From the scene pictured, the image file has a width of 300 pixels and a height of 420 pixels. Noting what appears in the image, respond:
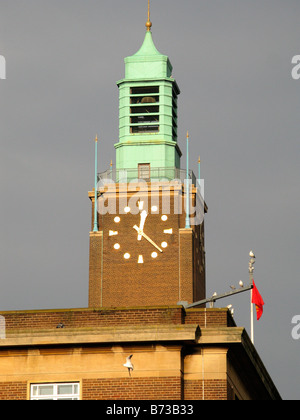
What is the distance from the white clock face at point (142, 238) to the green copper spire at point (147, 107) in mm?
6436

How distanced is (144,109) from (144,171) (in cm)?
630

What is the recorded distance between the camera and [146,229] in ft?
311

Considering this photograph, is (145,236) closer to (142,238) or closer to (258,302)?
(142,238)

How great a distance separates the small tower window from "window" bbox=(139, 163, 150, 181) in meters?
3.79

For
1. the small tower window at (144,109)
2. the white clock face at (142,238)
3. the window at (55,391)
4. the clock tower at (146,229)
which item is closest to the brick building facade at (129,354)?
the window at (55,391)

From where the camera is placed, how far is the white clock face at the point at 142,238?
94.4 meters

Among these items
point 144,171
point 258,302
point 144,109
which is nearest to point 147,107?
point 144,109

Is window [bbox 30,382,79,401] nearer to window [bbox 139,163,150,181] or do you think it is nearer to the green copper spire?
window [bbox 139,163,150,181]

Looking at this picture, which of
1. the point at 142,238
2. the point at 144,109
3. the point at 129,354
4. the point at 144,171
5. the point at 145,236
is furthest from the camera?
the point at 144,109

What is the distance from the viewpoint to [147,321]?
41438mm

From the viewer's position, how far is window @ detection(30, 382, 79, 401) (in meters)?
40.6

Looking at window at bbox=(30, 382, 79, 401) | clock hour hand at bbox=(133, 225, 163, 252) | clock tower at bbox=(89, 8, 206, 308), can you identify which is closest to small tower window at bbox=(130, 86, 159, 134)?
clock tower at bbox=(89, 8, 206, 308)

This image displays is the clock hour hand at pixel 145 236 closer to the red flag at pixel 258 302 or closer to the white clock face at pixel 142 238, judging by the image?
the white clock face at pixel 142 238
